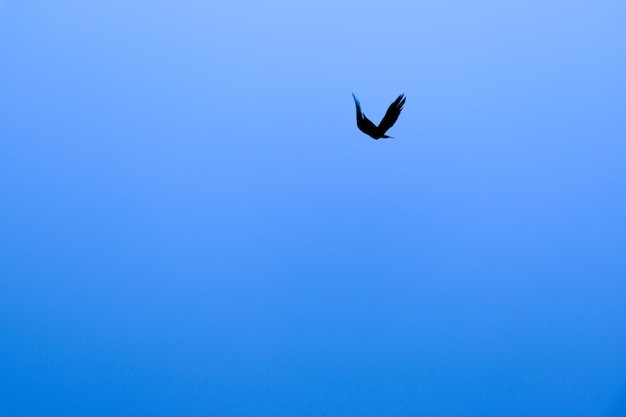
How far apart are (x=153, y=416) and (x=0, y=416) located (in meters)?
1.31

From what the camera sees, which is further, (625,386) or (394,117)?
(625,386)

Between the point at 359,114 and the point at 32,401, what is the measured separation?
3994 mm

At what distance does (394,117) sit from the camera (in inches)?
57.9

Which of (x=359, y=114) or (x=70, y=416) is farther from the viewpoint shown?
(x=70, y=416)

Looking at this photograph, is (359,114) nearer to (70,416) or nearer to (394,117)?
(394,117)

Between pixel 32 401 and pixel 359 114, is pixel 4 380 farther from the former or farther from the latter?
pixel 359 114

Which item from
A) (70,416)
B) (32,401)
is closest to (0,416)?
(32,401)

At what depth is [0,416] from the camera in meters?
3.93

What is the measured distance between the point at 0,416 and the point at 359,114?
4.28 meters

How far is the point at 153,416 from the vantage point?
392cm

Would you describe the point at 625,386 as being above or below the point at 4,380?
below

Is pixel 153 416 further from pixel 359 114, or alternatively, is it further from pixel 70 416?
pixel 359 114

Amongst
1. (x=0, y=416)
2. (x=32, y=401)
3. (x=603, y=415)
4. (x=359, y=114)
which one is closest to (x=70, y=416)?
(x=32, y=401)

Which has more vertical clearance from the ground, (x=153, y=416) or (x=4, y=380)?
(x=4, y=380)
